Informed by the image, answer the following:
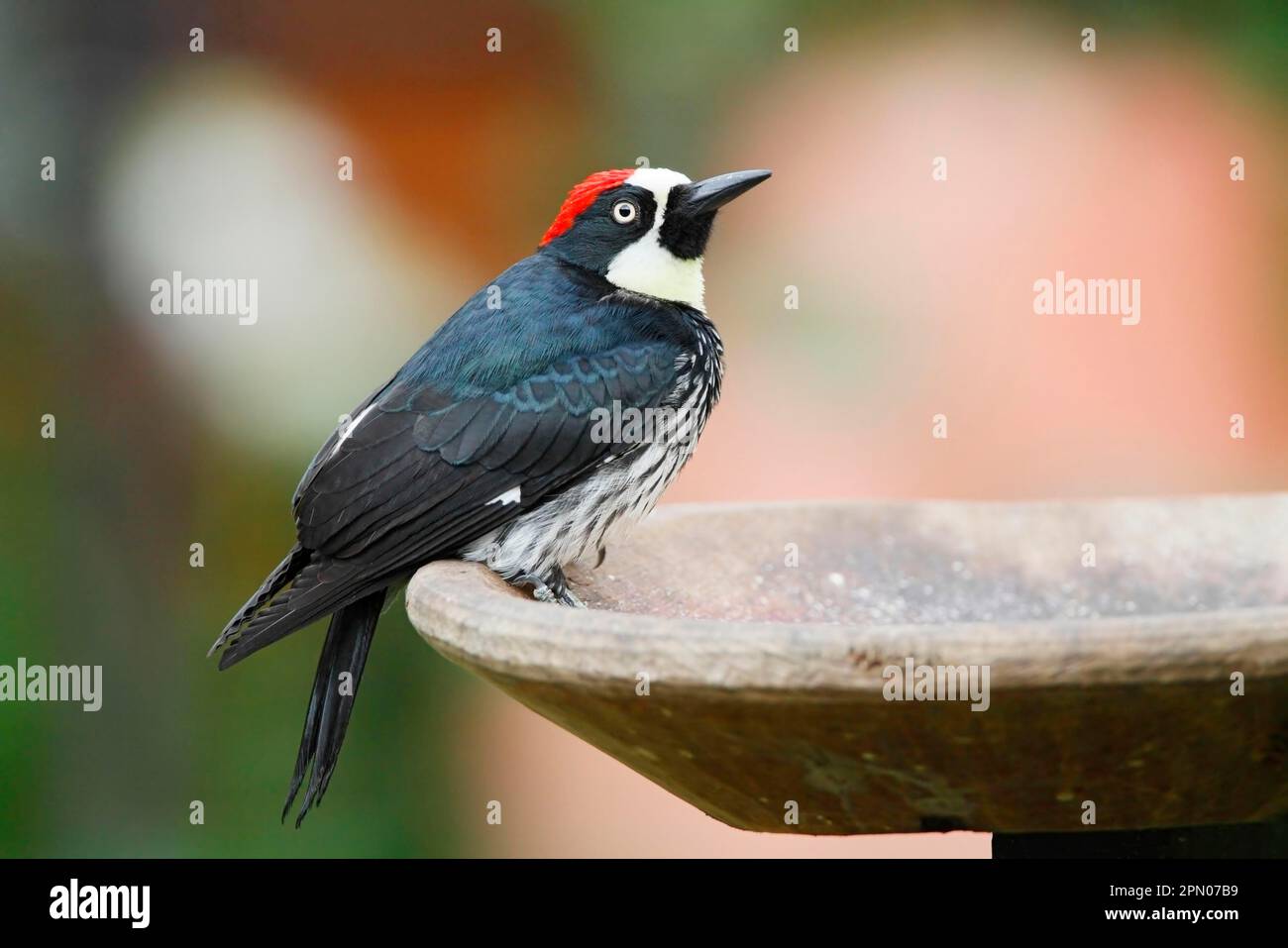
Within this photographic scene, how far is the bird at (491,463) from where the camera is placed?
250 centimetres

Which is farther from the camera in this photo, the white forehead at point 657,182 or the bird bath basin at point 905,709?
the white forehead at point 657,182

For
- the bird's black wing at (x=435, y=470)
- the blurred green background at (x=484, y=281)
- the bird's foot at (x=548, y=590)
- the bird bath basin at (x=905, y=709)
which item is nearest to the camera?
the bird bath basin at (x=905, y=709)

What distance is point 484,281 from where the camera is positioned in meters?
4.68

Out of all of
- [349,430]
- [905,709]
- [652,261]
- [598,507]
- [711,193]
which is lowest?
[905,709]

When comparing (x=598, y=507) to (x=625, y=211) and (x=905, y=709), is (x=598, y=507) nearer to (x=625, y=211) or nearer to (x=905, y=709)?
(x=625, y=211)

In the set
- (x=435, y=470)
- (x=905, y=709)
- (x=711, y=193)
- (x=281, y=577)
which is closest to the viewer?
(x=905, y=709)

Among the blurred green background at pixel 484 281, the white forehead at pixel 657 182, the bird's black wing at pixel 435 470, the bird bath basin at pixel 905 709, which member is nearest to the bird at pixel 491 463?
the bird's black wing at pixel 435 470

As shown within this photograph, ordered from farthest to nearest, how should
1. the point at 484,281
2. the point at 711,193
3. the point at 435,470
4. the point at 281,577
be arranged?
the point at 484,281 < the point at 711,193 < the point at 281,577 < the point at 435,470

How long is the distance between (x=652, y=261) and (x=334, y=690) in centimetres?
106

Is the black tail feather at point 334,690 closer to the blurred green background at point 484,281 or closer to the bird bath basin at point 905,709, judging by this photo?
the bird bath basin at point 905,709

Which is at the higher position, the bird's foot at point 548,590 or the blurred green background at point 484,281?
the blurred green background at point 484,281

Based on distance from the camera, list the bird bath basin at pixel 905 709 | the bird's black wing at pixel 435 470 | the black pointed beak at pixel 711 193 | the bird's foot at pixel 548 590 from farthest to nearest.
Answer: the black pointed beak at pixel 711 193
the bird's foot at pixel 548 590
the bird's black wing at pixel 435 470
the bird bath basin at pixel 905 709

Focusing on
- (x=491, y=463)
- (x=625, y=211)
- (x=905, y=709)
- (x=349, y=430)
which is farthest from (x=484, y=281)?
(x=905, y=709)

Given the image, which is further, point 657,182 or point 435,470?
point 657,182
